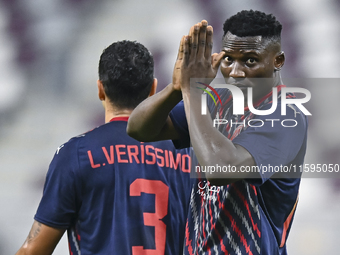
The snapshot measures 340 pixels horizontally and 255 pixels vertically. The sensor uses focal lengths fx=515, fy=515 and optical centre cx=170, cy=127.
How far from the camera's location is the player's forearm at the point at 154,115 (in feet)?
5.96

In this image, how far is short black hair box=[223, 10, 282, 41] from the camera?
6.34 feet

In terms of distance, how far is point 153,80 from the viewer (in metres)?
2.47

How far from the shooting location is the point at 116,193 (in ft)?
7.25

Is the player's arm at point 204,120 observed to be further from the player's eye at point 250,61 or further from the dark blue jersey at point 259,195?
the player's eye at point 250,61

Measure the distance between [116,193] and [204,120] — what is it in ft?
2.37

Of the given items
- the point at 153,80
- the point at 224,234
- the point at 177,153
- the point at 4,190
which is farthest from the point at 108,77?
the point at 4,190

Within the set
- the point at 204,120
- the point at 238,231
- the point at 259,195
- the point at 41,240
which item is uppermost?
the point at 204,120

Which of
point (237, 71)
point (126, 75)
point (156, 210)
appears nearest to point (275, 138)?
point (237, 71)

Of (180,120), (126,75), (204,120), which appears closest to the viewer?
(204,120)

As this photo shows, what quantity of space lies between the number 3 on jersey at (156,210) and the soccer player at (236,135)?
0.22 meters

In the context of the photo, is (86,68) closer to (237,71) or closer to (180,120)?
(180,120)

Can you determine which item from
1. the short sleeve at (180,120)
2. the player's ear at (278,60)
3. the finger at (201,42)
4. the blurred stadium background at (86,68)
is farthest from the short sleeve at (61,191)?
the blurred stadium background at (86,68)

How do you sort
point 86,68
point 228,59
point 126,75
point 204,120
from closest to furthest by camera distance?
point 204,120 → point 228,59 → point 126,75 → point 86,68

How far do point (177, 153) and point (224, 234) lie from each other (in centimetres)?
58
